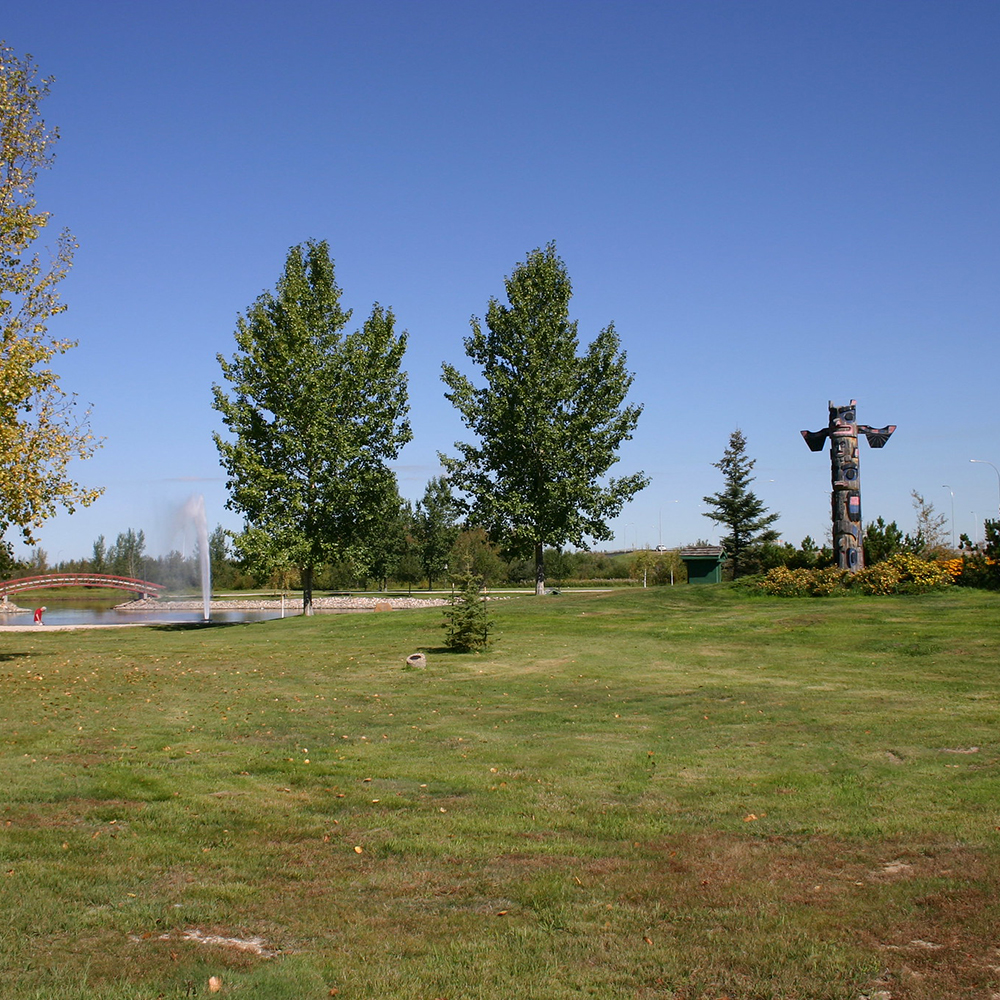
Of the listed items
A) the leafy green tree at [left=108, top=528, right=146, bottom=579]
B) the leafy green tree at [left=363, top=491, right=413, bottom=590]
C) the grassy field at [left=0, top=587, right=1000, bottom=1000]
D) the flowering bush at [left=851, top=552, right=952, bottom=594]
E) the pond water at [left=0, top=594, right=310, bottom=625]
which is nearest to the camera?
the grassy field at [left=0, top=587, right=1000, bottom=1000]

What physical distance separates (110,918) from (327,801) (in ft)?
9.80

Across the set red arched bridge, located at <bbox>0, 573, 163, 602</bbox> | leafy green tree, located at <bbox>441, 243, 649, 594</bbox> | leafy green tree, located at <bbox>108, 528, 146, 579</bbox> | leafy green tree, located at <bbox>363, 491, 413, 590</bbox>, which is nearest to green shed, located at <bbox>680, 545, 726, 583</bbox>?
leafy green tree, located at <bbox>441, 243, 649, 594</bbox>

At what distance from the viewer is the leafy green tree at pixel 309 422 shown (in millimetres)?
33969

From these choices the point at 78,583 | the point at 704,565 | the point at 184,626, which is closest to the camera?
the point at 184,626

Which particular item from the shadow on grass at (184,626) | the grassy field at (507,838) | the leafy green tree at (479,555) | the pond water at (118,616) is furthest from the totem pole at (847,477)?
the leafy green tree at (479,555)

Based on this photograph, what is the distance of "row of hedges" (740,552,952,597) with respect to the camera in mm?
28375

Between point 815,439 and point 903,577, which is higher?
point 815,439

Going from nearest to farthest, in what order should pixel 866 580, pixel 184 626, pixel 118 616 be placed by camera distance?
pixel 866 580 → pixel 184 626 → pixel 118 616

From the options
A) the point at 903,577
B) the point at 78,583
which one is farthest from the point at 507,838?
the point at 78,583

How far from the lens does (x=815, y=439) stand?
34344 mm

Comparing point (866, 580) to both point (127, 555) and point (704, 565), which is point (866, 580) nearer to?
point (704, 565)

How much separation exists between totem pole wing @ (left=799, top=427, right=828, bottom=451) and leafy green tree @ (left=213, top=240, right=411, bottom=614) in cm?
1575

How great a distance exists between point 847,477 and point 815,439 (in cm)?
258

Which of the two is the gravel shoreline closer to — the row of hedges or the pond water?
the pond water
